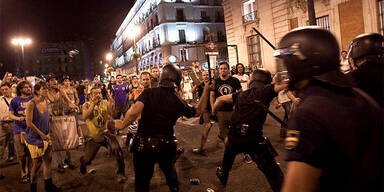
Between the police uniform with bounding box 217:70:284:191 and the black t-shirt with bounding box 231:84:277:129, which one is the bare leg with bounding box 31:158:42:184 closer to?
the police uniform with bounding box 217:70:284:191

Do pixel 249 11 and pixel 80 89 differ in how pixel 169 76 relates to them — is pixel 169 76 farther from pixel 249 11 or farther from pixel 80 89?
pixel 249 11

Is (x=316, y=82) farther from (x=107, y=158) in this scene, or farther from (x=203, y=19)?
(x=203, y=19)

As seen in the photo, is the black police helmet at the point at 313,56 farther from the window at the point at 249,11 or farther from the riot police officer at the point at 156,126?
the window at the point at 249,11

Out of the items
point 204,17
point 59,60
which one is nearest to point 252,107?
point 204,17

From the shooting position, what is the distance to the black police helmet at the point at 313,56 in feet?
4.66

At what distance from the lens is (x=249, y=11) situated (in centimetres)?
2089

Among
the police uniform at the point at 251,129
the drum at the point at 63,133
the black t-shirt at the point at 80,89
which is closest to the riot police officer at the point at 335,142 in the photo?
the police uniform at the point at 251,129

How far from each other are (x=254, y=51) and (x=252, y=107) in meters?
17.5

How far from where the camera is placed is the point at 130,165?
20.6ft

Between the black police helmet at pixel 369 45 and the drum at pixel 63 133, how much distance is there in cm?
512

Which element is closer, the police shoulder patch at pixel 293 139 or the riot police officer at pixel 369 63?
the police shoulder patch at pixel 293 139

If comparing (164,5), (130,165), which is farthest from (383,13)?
(164,5)

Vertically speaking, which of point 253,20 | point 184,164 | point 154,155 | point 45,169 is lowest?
point 184,164

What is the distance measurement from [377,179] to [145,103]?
263 cm
